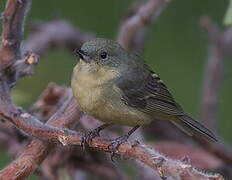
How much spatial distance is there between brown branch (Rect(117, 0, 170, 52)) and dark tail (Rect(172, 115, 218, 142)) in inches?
21.8

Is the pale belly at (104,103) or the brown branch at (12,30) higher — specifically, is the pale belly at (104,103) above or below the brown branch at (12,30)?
below

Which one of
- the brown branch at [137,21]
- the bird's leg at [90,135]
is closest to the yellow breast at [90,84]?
the bird's leg at [90,135]

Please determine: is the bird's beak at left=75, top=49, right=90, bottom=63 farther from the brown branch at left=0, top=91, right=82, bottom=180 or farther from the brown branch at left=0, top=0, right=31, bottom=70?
the brown branch at left=0, top=0, right=31, bottom=70

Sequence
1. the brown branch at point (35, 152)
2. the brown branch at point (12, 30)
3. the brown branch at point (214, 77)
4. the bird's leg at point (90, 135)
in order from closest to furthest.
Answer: the brown branch at point (35, 152) → the bird's leg at point (90, 135) → the brown branch at point (12, 30) → the brown branch at point (214, 77)

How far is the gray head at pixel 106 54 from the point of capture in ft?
11.5

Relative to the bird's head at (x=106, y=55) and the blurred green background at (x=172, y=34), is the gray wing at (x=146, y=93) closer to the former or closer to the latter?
the bird's head at (x=106, y=55)

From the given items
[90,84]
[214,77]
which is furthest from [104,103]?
[214,77]

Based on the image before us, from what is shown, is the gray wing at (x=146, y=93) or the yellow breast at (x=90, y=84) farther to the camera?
the gray wing at (x=146, y=93)

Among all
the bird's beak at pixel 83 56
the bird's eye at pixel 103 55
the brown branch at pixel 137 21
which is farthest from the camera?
the brown branch at pixel 137 21

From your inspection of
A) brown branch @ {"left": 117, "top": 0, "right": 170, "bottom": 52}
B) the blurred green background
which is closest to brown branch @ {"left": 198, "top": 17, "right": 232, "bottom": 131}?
brown branch @ {"left": 117, "top": 0, "right": 170, "bottom": 52}

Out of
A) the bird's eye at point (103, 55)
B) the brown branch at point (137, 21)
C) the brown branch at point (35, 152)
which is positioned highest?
the brown branch at point (137, 21)

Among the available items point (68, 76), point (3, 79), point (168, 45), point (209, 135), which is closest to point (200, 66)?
point (168, 45)

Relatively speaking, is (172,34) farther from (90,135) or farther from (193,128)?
(90,135)

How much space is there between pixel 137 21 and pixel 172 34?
183 centimetres
